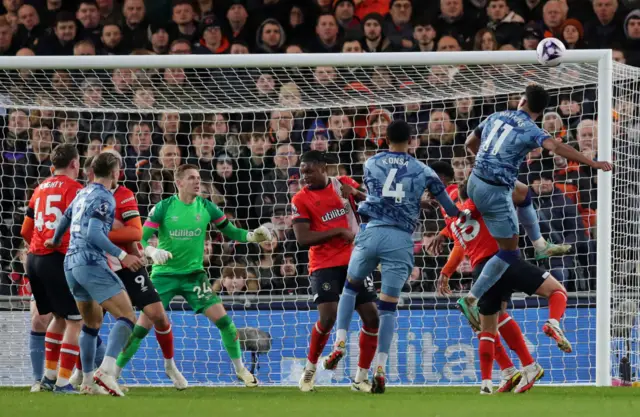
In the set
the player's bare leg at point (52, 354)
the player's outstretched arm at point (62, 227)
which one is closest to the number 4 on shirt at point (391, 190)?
the player's outstretched arm at point (62, 227)

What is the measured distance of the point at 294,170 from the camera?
11.9 meters

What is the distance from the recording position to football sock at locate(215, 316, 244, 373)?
31.5 ft

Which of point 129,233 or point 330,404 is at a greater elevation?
point 129,233

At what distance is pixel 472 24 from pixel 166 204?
17.3 ft

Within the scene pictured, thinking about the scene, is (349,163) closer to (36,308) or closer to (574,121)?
(574,121)

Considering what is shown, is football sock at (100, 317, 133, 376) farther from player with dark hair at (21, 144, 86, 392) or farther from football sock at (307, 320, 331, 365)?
football sock at (307, 320, 331, 365)

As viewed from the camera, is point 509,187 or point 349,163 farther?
point 349,163

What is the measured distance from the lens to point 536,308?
10305 millimetres

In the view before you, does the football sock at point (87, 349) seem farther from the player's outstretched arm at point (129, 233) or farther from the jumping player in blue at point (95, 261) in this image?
the player's outstretched arm at point (129, 233)

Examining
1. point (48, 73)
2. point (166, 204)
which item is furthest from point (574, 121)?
point (48, 73)

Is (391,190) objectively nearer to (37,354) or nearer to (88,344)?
(88,344)

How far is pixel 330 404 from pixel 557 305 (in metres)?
2.06

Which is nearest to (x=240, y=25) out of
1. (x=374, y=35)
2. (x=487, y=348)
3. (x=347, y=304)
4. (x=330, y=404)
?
(x=374, y=35)

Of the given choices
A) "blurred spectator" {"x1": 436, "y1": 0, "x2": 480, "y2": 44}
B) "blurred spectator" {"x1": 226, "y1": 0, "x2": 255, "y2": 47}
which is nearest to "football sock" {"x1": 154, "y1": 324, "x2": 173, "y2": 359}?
"blurred spectator" {"x1": 226, "y1": 0, "x2": 255, "y2": 47}
